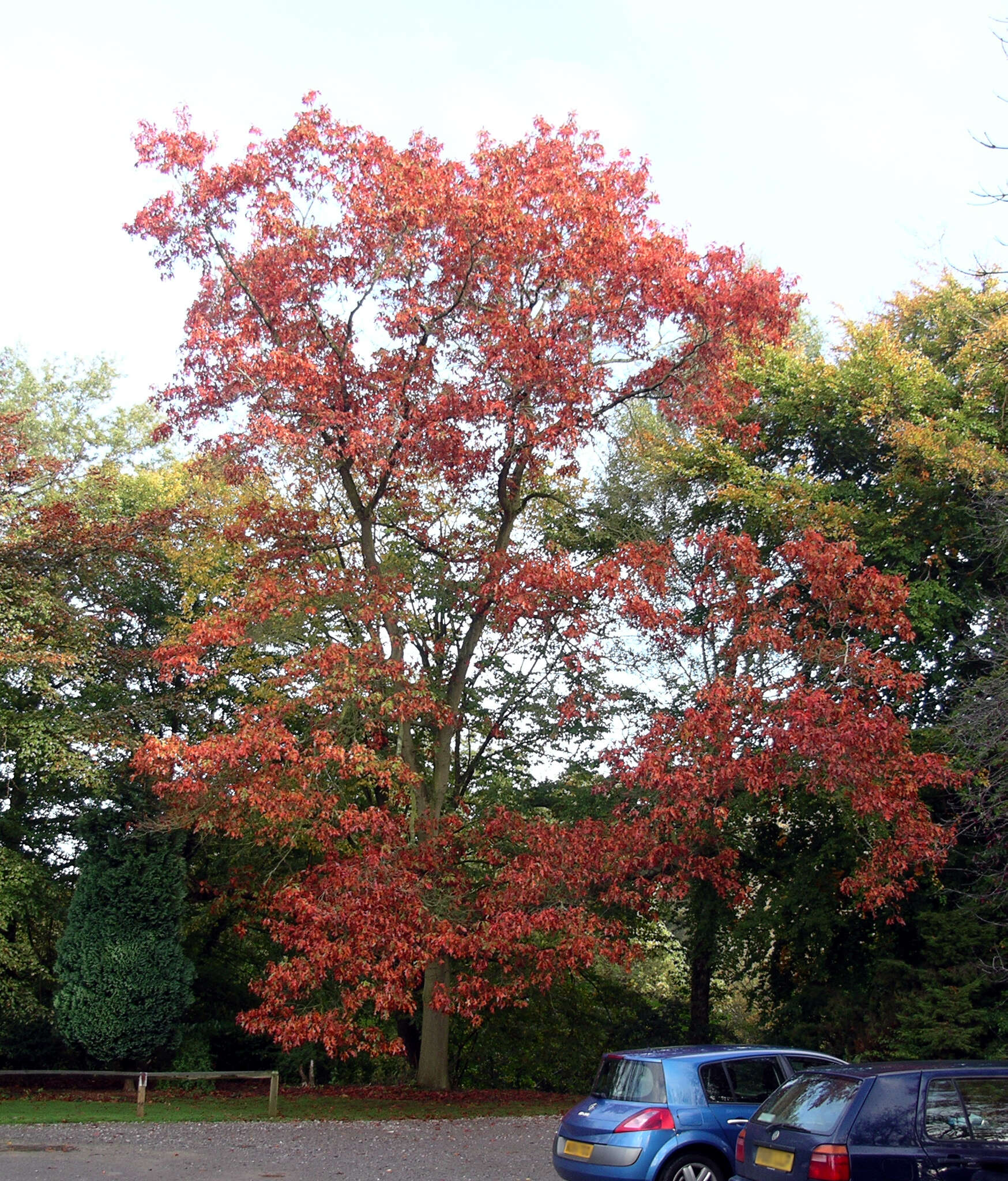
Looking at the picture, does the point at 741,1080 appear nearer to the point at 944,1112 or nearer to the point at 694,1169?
the point at 694,1169

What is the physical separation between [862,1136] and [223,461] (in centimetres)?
1324

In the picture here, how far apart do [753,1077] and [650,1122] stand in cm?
107

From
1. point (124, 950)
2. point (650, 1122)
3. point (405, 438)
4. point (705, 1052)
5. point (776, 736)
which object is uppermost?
point (405, 438)

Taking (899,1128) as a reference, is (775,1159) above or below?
below

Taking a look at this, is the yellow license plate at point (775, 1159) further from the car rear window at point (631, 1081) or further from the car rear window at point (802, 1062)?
the car rear window at point (802, 1062)

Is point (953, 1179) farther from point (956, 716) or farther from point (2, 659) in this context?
point (2, 659)

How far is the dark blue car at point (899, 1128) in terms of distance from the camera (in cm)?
618

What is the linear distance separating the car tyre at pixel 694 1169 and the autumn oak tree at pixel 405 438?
555 centimetres

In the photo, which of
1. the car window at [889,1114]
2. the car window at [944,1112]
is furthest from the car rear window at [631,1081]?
the car window at [944,1112]

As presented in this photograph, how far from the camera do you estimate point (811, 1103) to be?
22.2ft

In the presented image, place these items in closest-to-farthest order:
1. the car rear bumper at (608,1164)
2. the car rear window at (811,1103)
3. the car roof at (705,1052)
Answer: the car rear window at (811,1103), the car rear bumper at (608,1164), the car roof at (705,1052)

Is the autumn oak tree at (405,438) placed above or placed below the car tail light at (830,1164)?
above

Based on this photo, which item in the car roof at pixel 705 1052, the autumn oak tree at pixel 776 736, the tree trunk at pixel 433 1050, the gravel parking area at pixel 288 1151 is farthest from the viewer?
the tree trunk at pixel 433 1050

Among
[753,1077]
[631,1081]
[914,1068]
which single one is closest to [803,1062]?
[753,1077]
